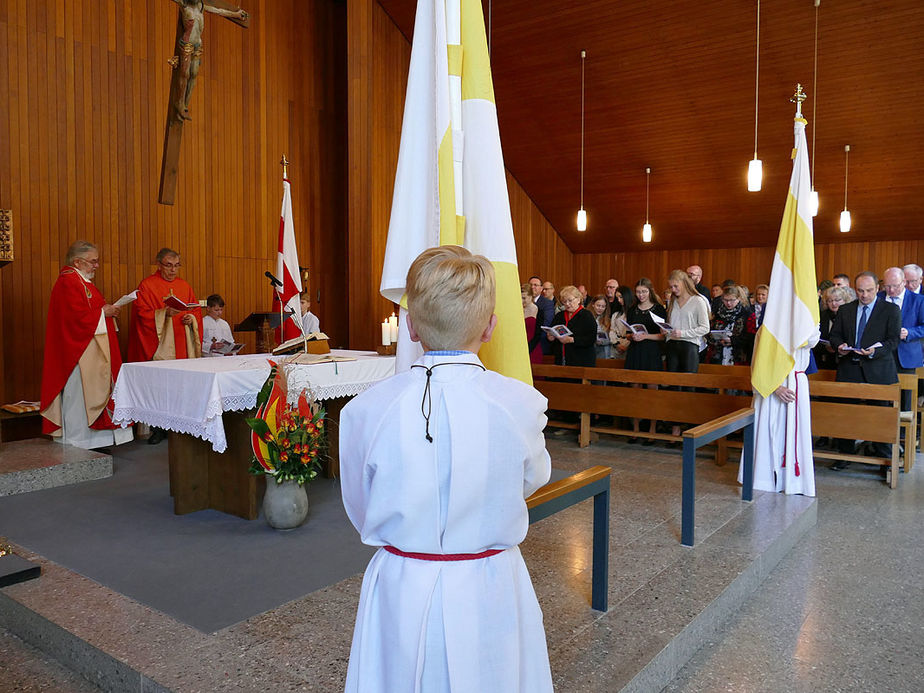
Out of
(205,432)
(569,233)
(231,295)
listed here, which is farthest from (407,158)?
(569,233)

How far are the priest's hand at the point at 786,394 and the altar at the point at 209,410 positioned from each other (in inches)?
106

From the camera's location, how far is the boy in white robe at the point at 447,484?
1284 mm

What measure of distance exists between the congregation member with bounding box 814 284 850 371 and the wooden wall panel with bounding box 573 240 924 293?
165 inches

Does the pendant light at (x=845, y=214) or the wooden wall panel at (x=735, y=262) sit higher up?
the pendant light at (x=845, y=214)

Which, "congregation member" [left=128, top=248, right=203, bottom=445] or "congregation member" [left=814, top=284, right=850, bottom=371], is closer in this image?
"congregation member" [left=128, top=248, right=203, bottom=445]

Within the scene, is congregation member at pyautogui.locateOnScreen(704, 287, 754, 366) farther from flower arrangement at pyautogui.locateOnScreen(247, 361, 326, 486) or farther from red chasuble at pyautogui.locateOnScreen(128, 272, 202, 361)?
red chasuble at pyautogui.locateOnScreen(128, 272, 202, 361)

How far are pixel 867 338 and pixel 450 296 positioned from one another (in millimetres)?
5380

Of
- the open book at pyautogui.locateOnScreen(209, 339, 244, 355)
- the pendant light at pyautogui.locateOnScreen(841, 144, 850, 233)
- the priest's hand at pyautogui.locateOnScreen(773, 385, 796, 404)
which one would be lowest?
the priest's hand at pyautogui.locateOnScreen(773, 385, 796, 404)

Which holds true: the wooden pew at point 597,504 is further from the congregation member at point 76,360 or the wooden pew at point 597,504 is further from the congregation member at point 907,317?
the congregation member at point 907,317

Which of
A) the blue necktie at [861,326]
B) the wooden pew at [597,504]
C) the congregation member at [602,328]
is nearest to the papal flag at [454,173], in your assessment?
the wooden pew at [597,504]

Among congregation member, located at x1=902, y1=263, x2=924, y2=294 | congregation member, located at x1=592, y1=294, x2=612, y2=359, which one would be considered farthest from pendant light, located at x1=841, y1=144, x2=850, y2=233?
congregation member, located at x1=592, y1=294, x2=612, y2=359

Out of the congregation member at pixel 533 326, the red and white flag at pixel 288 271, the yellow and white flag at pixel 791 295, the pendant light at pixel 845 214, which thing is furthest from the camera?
the pendant light at pixel 845 214

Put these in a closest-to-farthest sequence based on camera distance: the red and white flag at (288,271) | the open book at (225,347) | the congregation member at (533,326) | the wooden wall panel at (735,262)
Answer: the red and white flag at (288,271)
the open book at (225,347)
the congregation member at (533,326)
the wooden wall panel at (735,262)

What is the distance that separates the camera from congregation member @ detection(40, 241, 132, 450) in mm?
5301
